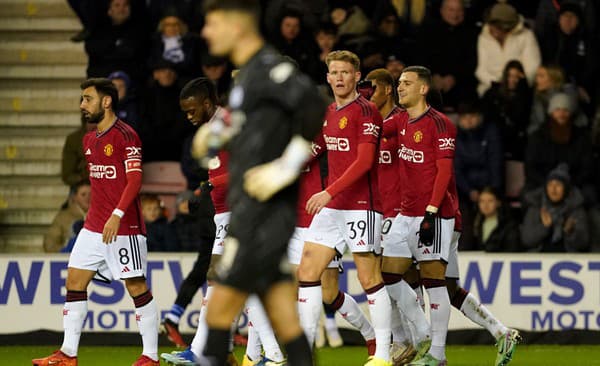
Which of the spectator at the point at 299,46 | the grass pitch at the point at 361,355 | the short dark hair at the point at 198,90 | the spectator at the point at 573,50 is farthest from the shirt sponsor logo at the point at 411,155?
the spectator at the point at 573,50

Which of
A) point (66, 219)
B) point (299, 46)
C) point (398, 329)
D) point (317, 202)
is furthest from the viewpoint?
point (299, 46)

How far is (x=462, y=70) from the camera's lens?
16562 mm

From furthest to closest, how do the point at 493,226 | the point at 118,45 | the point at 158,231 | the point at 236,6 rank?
the point at 118,45 → the point at 493,226 → the point at 158,231 → the point at 236,6

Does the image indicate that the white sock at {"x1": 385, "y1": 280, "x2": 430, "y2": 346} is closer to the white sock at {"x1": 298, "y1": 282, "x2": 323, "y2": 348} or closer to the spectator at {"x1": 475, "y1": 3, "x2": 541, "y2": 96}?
the white sock at {"x1": 298, "y1": 282, "x2": 323, "y2": 348}

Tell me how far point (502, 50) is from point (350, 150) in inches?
262

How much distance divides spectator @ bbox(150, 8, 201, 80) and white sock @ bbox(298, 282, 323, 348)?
6847 millimetres

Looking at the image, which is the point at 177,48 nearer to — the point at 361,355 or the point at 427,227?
the point at 361,355

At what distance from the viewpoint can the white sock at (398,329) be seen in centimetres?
1155

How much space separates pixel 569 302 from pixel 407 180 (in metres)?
3.28

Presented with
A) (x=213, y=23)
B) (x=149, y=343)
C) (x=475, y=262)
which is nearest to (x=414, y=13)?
(x=475, y=262)

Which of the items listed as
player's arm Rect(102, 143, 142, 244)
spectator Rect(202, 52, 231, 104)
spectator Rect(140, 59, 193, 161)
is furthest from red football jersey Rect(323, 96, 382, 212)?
spectator Rect(140, 59, 193, 161)

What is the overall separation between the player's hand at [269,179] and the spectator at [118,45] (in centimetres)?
983

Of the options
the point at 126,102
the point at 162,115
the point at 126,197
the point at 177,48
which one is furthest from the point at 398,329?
the point at 177,48

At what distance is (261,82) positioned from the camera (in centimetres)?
716
